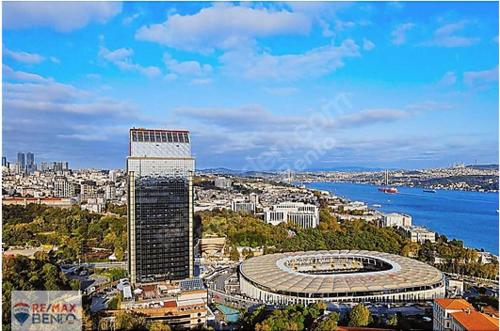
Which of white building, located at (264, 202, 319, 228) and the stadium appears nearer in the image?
the stadium

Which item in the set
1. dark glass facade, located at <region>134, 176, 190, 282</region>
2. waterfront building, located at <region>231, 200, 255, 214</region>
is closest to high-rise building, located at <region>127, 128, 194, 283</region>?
dark glass facade, located at <region>134, 176, 190, 282</region>

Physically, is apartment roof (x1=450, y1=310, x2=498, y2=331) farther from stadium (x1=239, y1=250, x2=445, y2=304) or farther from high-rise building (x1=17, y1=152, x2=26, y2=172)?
high-rise building (x1=17, y1=152, x2=26, y2=172)

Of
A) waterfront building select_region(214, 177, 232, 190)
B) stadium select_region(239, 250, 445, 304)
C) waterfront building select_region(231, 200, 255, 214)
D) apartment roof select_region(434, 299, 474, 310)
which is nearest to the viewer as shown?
apartment roof select_region(434, 299, 474, 310)

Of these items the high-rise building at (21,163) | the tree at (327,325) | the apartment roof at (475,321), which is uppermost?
the high-rise building at (21,163)

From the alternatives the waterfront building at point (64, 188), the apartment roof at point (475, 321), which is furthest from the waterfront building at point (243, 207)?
the apartment roof at point (475, 321)

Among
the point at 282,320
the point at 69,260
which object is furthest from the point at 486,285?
the point at 69,260

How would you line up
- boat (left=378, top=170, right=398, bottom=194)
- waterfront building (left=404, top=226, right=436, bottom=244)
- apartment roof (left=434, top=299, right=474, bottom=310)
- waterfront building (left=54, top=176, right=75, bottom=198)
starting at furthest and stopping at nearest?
boat (left=378, top=170, right=398, bottom=194) → waterfront building (left=54, top=176, right=75, bottom=198) → waterfront building (left=404, top=226, right=436, bottom=244) → apartment roof (left=434, top=299, right=474, bottom=310)

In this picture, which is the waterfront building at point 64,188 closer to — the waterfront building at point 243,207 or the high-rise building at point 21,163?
the high-rise building at point 21,163
